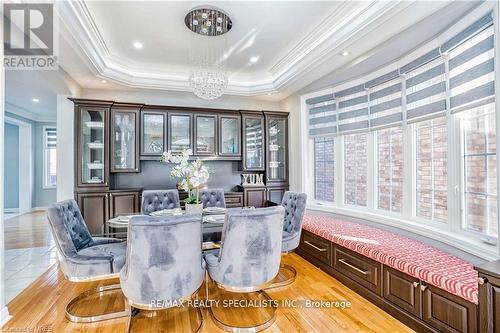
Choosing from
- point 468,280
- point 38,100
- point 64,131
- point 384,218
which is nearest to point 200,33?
point 64,131

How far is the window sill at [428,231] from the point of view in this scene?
6.66 ft

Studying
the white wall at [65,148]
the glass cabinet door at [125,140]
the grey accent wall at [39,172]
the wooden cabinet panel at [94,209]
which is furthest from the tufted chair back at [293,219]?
the grey accent wall at [39,172]

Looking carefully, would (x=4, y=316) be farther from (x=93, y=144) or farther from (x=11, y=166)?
(x=11, y=166)

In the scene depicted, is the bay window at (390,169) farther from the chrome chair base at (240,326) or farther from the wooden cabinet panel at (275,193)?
the chrome chair base at (240,326)

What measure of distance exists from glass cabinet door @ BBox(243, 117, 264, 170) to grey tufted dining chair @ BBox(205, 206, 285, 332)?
281 cm

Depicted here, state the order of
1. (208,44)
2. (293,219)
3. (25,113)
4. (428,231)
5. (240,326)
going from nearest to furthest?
1. (240,326)
2. (428,231)
3. (293,219)
4. (208,44)
5. (25,113)

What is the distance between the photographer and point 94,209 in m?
4.01

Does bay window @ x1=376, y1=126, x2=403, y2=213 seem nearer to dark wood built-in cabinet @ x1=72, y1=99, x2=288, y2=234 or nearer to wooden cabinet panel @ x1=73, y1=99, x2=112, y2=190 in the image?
dark wood built-in cabinet @ x1=72, y1=99, x2=288, y2=234

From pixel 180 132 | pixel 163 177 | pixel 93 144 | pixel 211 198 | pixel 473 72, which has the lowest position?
pixel 211 198

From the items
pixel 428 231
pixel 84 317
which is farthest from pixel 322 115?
pixel 84 317

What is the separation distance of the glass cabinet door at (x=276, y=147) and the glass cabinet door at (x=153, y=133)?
6.41 ft

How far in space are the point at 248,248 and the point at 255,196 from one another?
9.10 ft

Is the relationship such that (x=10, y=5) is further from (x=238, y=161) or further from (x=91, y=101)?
(x=238, y=161)

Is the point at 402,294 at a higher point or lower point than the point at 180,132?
lower
